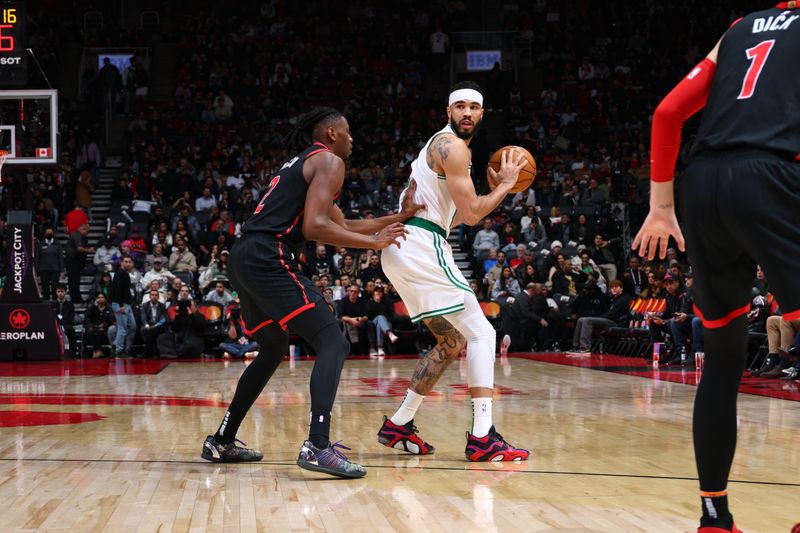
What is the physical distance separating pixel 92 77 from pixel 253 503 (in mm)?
23961

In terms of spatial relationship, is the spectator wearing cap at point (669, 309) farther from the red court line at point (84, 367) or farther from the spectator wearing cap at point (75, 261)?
the spectator wearing cap at point (75, 261)

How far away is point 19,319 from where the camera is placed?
555 inches

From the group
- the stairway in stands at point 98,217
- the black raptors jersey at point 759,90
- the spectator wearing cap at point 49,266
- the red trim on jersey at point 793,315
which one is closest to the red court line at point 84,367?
the spectator wearing cap at point 49,266

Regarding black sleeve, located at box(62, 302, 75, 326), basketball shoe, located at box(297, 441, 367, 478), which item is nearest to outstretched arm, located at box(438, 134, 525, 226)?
basketball shoe, located at box(297, 441, 367, 478)

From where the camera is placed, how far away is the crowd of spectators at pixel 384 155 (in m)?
16.1

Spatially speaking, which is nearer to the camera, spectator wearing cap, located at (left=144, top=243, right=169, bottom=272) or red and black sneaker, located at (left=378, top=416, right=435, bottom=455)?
red and black sneaker, located at (left=378, top=416, right=435, bottom=455)

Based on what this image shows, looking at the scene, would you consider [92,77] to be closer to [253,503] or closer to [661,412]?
[661,412]

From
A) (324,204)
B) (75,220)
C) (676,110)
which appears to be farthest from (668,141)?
(75,220)

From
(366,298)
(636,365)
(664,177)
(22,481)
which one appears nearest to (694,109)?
(664,177)

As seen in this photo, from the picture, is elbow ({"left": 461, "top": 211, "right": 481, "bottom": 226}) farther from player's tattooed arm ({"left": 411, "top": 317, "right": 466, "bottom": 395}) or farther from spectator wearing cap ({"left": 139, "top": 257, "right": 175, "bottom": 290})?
spectator wearing cap ({"left": 139, "top": 257, "right": 175, "bottom": 290})

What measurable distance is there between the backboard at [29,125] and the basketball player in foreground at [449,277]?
10.0 meters

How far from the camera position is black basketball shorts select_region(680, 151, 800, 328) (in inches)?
103

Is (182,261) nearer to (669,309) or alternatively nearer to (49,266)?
(49,266)

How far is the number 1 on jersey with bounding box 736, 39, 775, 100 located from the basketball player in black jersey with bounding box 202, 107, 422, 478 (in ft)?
7.45
